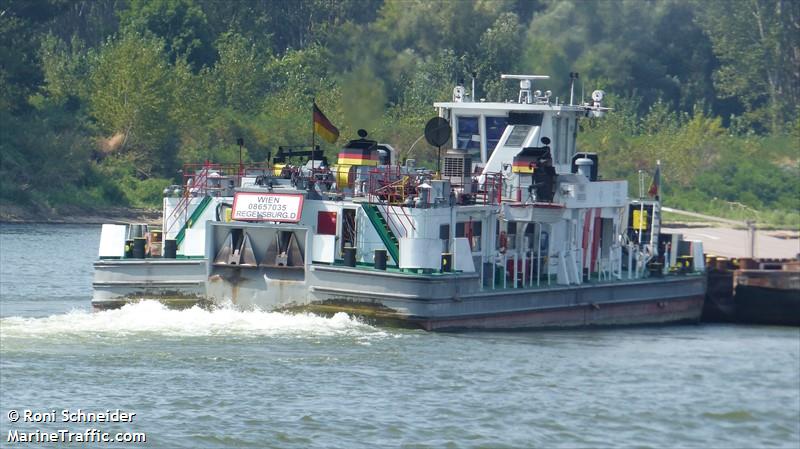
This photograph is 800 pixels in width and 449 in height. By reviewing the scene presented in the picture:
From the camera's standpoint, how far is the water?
2816 cm

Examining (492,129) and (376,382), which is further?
(492,129)

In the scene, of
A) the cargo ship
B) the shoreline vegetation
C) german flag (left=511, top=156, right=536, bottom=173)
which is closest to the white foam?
german flag (left=511, top=156, right=536, bottom=173)

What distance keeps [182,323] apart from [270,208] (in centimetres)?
295

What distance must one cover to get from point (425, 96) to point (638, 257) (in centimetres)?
3091

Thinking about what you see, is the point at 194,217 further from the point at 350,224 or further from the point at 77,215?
the point at 77,215

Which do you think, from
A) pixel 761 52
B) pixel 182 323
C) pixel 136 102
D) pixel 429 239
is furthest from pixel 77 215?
pixel 761 52

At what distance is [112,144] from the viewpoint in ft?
247

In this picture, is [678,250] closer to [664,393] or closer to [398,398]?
[664,393]

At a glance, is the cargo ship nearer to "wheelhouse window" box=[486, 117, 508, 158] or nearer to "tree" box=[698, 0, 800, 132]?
"wheelhouse window" box=[486, 117, 508, 158]

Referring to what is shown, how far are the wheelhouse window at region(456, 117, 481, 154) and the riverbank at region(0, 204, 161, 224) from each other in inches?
1056

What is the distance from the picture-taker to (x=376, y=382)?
31484mm

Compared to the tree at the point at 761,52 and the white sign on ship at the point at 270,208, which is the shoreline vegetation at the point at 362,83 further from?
the white sign on ship at the point at 270,208

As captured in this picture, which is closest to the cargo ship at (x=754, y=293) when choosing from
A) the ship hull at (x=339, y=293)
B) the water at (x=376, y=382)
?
the water at (x=376, y=382)

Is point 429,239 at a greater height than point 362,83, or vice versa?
point 362,83
